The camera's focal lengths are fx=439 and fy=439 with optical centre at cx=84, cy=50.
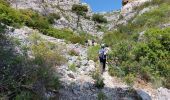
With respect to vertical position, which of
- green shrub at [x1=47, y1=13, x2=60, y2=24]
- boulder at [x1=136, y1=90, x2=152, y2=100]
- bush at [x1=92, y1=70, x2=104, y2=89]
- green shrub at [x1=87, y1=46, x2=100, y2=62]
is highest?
Result: green shrub at [x1=47, y1=13, x2=60, y2=24]

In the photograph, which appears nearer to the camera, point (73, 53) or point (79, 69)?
point (79, 69)

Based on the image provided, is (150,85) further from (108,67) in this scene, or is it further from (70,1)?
(70,1)

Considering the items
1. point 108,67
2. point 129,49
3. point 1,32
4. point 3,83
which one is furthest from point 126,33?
point 3,83

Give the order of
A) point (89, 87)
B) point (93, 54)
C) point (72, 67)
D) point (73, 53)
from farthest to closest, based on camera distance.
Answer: point (93, 54) < point (73, 53) < point (72, 67) < point (89, 87)

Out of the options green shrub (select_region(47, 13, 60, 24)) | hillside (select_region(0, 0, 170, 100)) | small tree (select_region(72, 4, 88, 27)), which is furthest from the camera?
small tree (select_region(72, 4, 88, 27))

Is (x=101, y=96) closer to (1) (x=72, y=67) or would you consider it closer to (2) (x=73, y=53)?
(1) (x=72, y=67)

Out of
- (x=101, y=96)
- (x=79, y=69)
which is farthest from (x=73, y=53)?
(x=101, y=96)

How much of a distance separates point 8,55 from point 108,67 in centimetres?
689

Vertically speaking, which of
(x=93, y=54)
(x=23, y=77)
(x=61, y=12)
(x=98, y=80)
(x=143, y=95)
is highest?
(x=61, y=12)

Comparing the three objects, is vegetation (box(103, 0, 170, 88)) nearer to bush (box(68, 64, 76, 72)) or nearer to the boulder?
the boulder

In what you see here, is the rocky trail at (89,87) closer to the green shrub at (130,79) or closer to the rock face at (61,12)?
the green shrub at (130,79)

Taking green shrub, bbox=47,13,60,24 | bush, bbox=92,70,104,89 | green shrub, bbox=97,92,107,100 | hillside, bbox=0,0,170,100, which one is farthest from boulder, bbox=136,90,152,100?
green shrub, bbox=47,13,60,24

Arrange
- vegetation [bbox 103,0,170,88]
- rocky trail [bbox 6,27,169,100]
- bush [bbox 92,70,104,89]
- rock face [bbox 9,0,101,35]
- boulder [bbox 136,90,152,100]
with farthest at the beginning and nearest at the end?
1. rock face [bbox 9,0,101,35]
2. vegetation [bbox 103,0,170,88]
3. bush [bbox 92,70,104,89]
4. boulder [bbox 136,90,152,100]
5. rocky trail [bbox 6,27,169,100]

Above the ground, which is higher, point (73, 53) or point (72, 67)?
point (73, 53)
